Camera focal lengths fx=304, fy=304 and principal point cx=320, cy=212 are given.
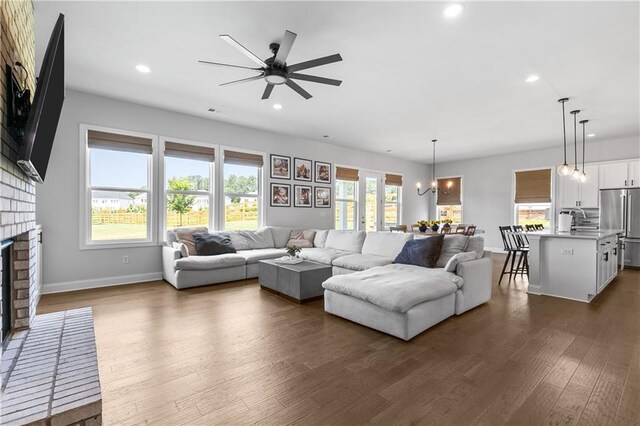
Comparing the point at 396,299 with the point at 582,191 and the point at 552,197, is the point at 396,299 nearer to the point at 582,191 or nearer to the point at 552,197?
the point at 582,191

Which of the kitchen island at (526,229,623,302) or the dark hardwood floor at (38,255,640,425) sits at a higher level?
the kitchen island at (526,229,623,302)

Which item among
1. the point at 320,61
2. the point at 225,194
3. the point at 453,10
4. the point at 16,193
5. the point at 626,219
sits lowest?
the point at 626,219

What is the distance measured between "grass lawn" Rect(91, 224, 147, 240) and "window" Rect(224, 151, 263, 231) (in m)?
1.41

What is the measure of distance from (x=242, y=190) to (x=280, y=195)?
87cm

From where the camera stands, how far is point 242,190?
6039 mm

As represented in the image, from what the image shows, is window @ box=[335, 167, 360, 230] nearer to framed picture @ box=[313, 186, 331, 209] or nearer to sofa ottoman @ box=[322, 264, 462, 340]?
framed picture @ box=[313, 186, 331, 209]

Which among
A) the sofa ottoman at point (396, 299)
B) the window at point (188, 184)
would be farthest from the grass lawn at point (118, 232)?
the sofa ottoman at point (396, 299)

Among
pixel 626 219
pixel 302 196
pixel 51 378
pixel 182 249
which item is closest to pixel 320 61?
pixel 51 378

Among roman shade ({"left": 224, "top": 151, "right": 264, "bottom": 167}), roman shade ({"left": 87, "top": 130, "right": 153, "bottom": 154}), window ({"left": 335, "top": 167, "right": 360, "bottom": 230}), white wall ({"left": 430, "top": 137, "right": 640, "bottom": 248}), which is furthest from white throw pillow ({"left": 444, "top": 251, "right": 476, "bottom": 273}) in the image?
white wall ({"left": 430, "top": 137, "right": 640, "bottom": 248})

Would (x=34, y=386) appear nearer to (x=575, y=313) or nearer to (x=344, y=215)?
(x=575, y=313)

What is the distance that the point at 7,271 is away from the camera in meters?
2.03

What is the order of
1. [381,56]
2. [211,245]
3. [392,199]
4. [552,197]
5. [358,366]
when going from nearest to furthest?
[358,366], [381,56], [211,245], [552,197], [392,199]

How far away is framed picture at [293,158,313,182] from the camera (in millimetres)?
6801

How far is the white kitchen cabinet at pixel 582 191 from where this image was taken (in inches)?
269
